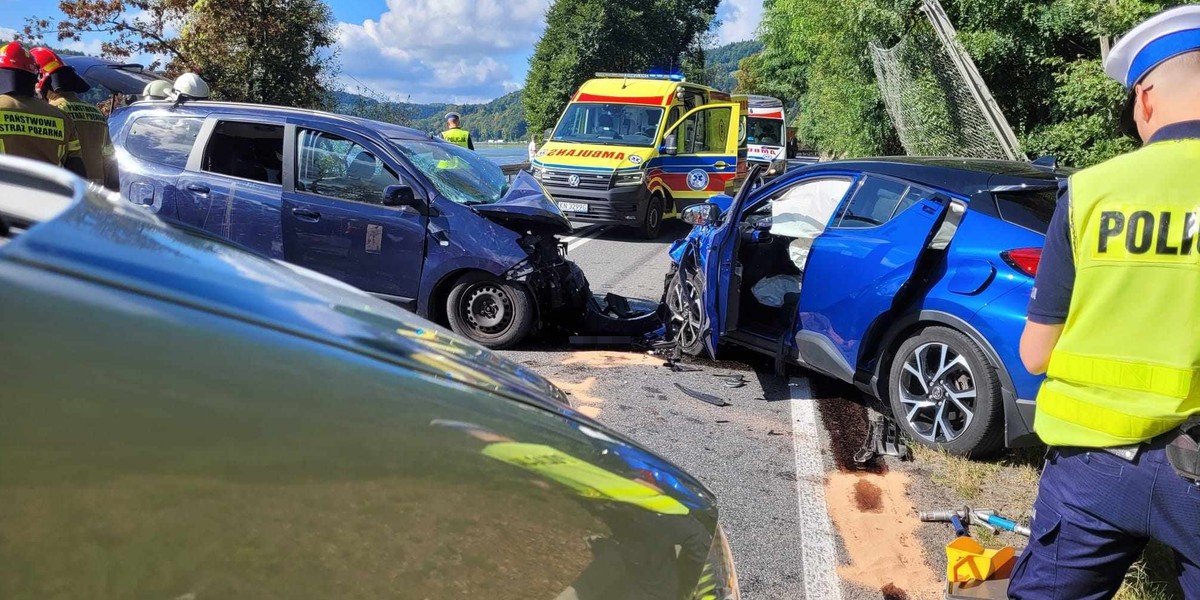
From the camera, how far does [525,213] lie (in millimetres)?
6082

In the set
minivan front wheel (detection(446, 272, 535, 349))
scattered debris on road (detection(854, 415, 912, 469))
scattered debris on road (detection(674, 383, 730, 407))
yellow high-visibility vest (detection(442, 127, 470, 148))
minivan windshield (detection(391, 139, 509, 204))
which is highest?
yellow high-visibility vest (detection(442, 127, 470, 148))

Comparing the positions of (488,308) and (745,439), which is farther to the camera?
(488,308)

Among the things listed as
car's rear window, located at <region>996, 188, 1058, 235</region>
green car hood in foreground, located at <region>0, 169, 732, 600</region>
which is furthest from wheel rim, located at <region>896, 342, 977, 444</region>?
green car hood in foreground, located at <region>0, 169, 732, 600</region>

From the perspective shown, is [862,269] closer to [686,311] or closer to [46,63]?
[686,311]

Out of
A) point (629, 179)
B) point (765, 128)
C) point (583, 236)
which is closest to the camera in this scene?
point (629, 179)

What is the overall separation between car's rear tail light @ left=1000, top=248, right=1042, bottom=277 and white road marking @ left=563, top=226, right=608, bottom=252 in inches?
296

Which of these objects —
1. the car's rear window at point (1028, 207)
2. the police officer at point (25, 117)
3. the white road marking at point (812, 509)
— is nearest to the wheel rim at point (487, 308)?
the white road marking at point (812, 509)

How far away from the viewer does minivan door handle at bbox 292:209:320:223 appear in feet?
20.0

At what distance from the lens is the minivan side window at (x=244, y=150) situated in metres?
6.33

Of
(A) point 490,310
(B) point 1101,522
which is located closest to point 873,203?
(A) point 490,310

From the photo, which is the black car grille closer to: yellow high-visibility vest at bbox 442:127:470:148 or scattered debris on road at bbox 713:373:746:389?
yellow high-visibility vest at bbox 442:127:470:148

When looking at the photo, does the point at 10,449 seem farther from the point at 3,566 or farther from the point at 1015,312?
the point at 1015,312

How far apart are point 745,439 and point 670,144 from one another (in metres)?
8.72

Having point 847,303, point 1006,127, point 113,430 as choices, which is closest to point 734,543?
point 847,303
